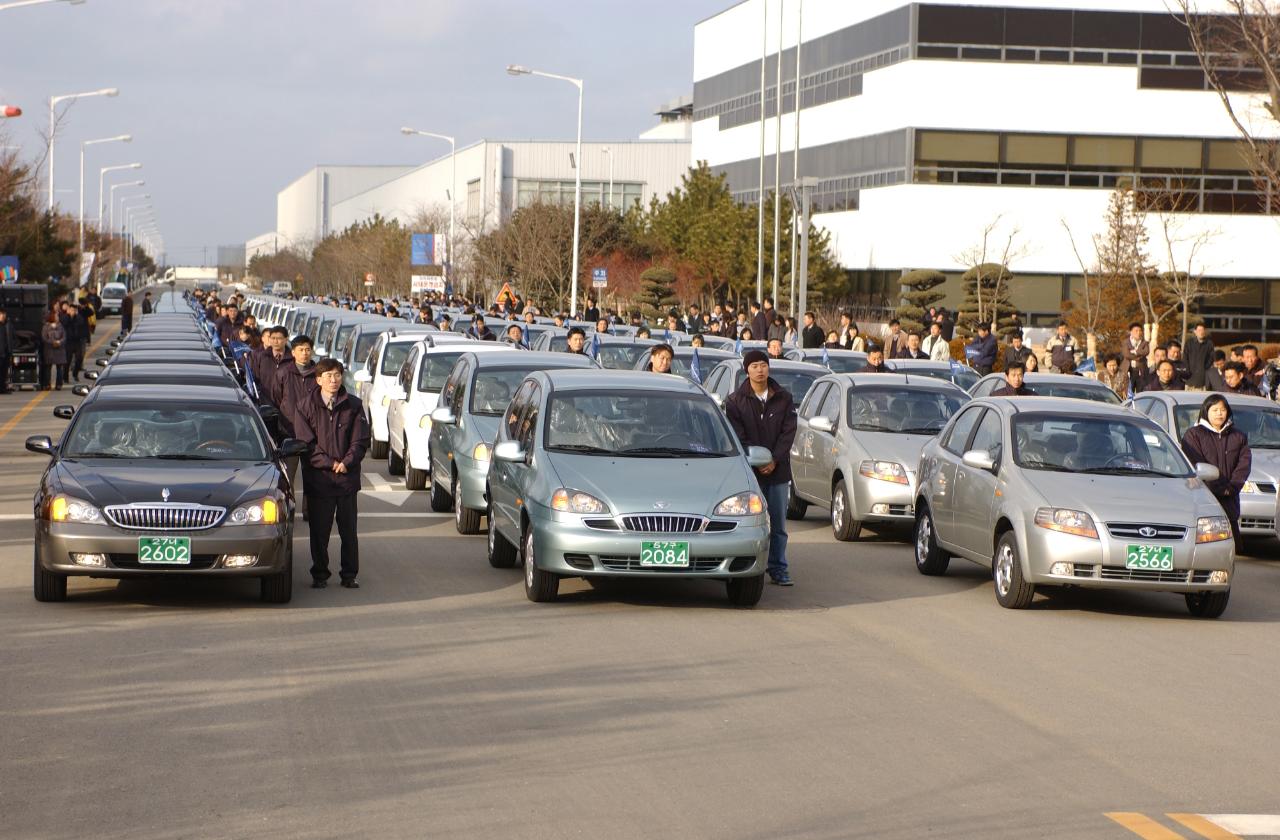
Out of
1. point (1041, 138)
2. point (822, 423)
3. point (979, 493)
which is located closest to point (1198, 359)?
point (822, 423)

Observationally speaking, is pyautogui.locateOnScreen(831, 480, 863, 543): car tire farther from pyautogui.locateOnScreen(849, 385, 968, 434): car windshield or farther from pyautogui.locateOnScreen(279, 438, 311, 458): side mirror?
pyautogui.locateOnScreen(279, 438, 311, 458): side mirror

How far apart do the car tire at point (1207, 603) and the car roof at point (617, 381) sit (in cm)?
395

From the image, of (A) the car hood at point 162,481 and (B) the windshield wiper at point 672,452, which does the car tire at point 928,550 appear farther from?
(A) the car hood at point 162,481

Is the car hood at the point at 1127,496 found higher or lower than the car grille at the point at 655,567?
higher

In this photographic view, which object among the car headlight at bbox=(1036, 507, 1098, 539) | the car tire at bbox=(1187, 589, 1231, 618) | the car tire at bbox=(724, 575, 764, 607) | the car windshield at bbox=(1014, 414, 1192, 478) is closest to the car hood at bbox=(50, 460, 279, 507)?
the car tire at bbox=(724, 575, 764, 607)

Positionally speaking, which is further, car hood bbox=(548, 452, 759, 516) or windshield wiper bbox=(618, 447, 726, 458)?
windshield wiper bbox=(618, 447, 726, 458)

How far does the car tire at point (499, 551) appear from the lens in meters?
14.6

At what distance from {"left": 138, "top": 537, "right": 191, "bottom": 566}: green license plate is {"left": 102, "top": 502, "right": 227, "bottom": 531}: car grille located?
80 mm

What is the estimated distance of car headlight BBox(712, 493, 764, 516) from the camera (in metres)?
12.6

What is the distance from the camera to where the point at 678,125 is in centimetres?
12419

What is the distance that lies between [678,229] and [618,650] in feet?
196

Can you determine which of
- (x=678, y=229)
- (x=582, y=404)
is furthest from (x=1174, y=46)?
(x=582, y=404)

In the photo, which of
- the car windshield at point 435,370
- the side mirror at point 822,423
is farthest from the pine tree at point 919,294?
the side mirror at point 822,423

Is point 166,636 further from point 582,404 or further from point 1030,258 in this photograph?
point 1030,258
